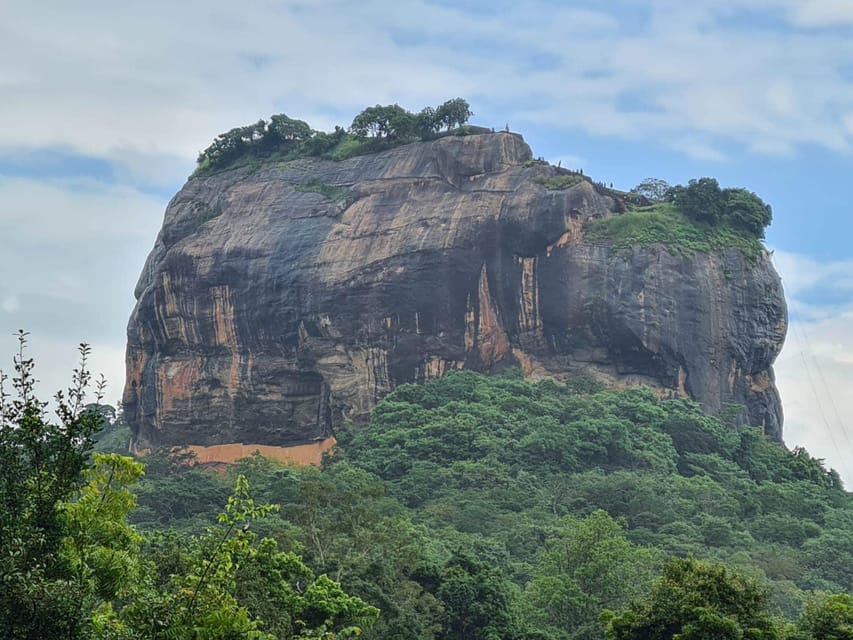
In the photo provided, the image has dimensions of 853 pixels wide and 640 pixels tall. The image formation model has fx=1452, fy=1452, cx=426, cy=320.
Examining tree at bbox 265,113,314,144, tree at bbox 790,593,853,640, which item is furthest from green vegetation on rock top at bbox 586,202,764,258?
tree at bbox 790,593,853,640

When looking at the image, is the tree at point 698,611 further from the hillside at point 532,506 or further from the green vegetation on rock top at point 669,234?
the green vegetation on rock top at point 669,234

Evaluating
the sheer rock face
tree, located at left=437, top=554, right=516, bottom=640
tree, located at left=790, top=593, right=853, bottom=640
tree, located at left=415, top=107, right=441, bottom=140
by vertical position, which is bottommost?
tree, located at left=437, top=554, right=516, bottom=640

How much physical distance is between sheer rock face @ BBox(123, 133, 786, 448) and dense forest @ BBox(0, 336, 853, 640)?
1.75m

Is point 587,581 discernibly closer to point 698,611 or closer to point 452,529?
point 452,529

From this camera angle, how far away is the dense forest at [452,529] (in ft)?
41.6

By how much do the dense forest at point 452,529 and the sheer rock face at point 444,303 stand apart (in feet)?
5.74

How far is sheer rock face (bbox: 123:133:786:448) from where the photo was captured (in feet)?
181

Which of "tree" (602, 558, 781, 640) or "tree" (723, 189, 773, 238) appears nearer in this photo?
"tree" (602, 558, 781, 640)

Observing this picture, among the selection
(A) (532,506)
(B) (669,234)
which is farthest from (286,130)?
(A) (532,506)

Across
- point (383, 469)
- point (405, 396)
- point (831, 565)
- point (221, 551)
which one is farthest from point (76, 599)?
point (405, 396)

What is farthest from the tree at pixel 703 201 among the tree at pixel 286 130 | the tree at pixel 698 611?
the tree at pixel 698 611

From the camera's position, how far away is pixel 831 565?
4225 centimetres

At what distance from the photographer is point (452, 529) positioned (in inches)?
1606

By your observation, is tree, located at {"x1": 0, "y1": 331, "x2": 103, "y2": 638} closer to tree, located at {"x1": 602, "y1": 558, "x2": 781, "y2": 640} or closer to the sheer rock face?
tree, located at {"x1": 602, "y1": 558, "x2": 781, "y2": 640}
